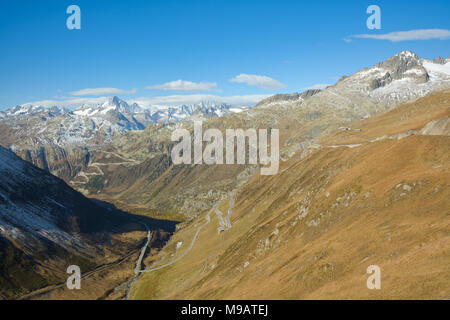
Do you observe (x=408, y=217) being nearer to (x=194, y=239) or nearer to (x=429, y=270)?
(x=429, y=270)

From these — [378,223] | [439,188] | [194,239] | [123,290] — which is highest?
[439,188]

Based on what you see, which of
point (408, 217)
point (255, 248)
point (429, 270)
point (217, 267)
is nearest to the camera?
point (429, 270)

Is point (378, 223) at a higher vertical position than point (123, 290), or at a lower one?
higher

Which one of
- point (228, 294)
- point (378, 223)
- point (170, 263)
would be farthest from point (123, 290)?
point (378, 223)

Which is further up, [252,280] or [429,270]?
[429,270]

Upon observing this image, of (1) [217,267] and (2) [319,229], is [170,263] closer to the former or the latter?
(1) [217,267]
